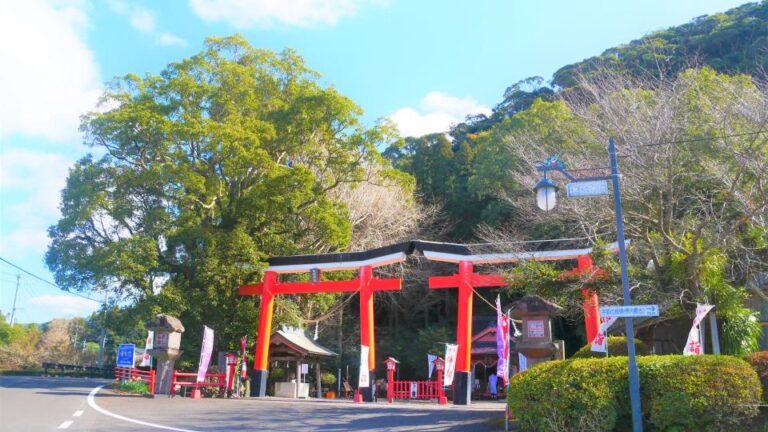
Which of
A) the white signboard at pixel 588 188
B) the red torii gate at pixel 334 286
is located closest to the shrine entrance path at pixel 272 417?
the red torii gate at pixel 334 286

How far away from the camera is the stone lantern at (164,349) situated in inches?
693

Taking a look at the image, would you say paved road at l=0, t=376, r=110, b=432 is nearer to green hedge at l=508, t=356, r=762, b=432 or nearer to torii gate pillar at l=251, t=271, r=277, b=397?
torii gate pillar at l=251, t=271, r=277, b=397

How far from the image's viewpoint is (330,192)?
2880 cm

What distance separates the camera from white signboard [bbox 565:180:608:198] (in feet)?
29.2

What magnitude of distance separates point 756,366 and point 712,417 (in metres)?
1.54

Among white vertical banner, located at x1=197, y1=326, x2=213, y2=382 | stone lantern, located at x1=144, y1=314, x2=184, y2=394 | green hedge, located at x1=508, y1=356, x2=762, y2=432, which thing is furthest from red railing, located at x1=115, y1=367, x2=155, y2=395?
green hedge, located at x1=508, y1=356, x2=762, y2=432

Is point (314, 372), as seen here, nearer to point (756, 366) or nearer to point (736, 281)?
point (736, 281)

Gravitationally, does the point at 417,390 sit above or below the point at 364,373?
below

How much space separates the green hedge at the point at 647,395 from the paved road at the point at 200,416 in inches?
80.2

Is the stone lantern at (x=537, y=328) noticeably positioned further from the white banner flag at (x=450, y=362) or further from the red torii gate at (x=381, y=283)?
the white banner flag at (x=450, y=362)

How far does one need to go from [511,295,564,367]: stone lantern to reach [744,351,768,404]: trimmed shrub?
428 cm

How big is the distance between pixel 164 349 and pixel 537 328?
37.0 feet

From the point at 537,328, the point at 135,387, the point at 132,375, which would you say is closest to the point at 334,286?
the point at 135,387

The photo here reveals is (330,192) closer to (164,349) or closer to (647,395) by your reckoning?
(164,349)
